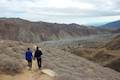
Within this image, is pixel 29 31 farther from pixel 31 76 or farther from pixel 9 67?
pixel 31 76

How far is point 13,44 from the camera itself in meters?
25.3

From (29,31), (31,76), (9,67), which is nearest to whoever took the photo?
(31,76)

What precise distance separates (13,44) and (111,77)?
323 inches

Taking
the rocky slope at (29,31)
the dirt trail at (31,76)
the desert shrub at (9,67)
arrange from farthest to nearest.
A: the rocky slope at (29,31)
the desert shrub at (9,67)
the dirt trail at (31,76)

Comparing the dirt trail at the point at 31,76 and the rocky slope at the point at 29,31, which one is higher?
the dirt trail at the point at 31,76

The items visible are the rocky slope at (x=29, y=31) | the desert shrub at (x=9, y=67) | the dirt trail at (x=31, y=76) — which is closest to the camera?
the dirt trail at (x=31, y=76)

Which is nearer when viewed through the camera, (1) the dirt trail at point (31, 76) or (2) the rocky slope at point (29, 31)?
(1) the dirt trail at point (31, 76)

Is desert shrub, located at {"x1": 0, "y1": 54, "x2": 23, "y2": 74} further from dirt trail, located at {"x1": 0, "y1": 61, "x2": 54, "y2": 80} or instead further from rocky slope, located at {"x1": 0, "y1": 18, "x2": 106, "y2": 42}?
rocky slope, located at {"x1": 0, "y1": 18, "x2": 106, "y2": 42}

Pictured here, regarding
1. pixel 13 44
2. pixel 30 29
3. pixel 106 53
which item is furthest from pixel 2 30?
pixel 13 44

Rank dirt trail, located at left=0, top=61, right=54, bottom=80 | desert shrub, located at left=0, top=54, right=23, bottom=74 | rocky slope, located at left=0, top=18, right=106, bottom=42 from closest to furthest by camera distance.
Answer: dirt trail, located at left=0, top=61, right=54, bottom=80 < desert shrub, located at left=0, top=54, right=23, bottom=74 < rocky slope, located at left=0, top=18, right=106, bottom=42

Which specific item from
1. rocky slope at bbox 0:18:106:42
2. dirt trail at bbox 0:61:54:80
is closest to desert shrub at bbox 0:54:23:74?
dirt trail at bbox 0:61:54:80

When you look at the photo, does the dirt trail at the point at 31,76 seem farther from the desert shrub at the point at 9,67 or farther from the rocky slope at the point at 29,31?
the rocky slope at the point at 29,31

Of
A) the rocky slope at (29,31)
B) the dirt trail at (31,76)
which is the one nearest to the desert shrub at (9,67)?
the dirt trail at (31,76)

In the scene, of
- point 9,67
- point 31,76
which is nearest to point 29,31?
point 9,67
